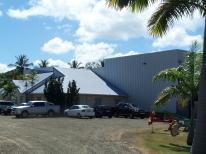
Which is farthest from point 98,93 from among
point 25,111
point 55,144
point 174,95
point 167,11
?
point 167,11

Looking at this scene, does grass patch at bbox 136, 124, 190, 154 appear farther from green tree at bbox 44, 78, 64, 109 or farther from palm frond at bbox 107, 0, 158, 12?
green tree at bbox 44, 78, 64, 109

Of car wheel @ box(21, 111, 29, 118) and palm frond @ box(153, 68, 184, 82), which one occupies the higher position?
palm frond @ box(153, 68, 184, 82)

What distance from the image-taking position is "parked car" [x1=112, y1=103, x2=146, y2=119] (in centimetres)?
4991

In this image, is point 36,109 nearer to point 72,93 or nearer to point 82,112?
point 82,112

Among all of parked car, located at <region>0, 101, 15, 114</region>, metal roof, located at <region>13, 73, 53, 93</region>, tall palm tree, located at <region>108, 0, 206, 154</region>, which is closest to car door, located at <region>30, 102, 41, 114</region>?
parked car, located at <region>0, 101, 15, 114</region>

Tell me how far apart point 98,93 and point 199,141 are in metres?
44.7

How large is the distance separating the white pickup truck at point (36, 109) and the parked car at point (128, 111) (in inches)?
242

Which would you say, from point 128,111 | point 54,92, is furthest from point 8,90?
point 128,111

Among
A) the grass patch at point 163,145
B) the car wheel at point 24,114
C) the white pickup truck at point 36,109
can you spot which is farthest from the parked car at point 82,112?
the grass patch at point 163,145

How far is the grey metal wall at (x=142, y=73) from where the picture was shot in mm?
53569

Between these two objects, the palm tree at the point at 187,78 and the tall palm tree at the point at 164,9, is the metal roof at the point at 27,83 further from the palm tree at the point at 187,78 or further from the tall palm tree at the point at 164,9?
the tall palm tree at the point at 164,9

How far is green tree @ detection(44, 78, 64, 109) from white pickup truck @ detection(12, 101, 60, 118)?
3.75 m

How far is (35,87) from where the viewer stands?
60781mm

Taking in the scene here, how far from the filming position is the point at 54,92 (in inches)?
2148
